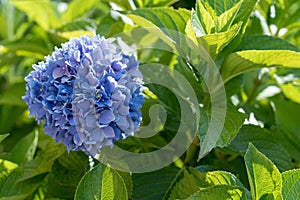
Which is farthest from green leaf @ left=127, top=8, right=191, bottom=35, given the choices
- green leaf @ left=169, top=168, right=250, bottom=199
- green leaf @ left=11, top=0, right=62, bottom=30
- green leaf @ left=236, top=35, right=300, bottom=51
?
green leaf @ left=11, top=0, right=62, bottom=30

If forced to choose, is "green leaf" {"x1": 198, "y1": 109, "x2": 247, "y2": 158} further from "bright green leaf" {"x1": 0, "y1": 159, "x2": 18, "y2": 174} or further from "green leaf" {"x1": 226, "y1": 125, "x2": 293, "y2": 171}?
"bright green leaf" {"x1": 0, "y1": 159, "x2": 18, "y2": 174}

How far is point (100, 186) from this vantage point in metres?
0.72

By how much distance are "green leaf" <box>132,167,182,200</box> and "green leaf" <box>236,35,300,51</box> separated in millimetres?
232

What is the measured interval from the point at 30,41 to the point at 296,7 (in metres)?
0.58

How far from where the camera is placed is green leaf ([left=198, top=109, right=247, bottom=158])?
2.47 feet

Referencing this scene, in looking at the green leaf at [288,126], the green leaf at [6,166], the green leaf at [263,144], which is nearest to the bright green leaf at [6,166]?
the green leaf at [6,166]

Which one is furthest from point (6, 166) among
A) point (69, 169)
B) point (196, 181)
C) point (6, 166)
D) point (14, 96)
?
point (14, 96)

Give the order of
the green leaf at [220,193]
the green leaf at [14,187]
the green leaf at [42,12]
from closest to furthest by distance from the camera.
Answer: the green leaf at [220,193] < the green leaf at [14,187] < the green leaf at [42,12]

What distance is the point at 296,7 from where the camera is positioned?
115 cm

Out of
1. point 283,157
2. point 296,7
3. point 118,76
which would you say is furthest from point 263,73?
point 118,76

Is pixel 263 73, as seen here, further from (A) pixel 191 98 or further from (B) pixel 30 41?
(B) pixel 30 41

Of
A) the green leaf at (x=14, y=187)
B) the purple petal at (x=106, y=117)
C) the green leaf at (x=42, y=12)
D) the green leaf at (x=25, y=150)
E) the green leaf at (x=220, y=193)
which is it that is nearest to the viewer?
the green leaf at (x=220, y=193)

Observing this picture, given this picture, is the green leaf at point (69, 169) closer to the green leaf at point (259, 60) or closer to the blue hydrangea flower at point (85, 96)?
the blue hydrangea flower at point (85, 96)

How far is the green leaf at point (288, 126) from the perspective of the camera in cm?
105
